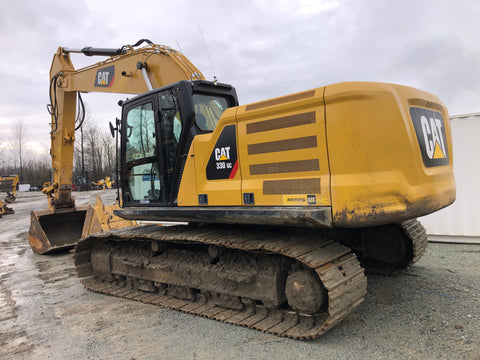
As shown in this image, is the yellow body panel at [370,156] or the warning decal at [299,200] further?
the warning decal at [299,200]

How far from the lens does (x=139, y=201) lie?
505 centimetres

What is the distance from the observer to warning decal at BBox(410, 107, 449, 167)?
11.3ft

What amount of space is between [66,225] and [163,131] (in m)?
5.54

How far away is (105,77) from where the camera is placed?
692 cm

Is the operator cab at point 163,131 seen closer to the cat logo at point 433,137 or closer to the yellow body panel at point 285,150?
the yellow body panel at point 285,150

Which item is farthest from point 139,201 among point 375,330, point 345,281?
point 375,330

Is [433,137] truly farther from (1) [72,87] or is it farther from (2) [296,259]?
(1) [72,87]

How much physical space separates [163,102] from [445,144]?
327 centimetres

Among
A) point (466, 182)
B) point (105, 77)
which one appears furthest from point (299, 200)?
point (466, 182)

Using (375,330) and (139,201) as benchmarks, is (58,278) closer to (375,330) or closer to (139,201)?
(139,201)

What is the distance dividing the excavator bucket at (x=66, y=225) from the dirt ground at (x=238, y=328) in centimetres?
237

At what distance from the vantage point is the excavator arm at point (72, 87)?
237 inches

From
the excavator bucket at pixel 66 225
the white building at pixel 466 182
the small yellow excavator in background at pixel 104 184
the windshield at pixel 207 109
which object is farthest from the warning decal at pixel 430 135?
the small yellow excavator in background at pixel 104 184

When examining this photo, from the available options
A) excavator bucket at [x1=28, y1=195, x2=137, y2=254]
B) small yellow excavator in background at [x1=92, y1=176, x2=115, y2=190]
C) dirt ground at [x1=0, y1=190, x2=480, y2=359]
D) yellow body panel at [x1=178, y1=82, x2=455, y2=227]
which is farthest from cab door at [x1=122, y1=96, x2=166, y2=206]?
small yellow excavator in background at [x1=92, y1=176, x2=115, y2=190]
